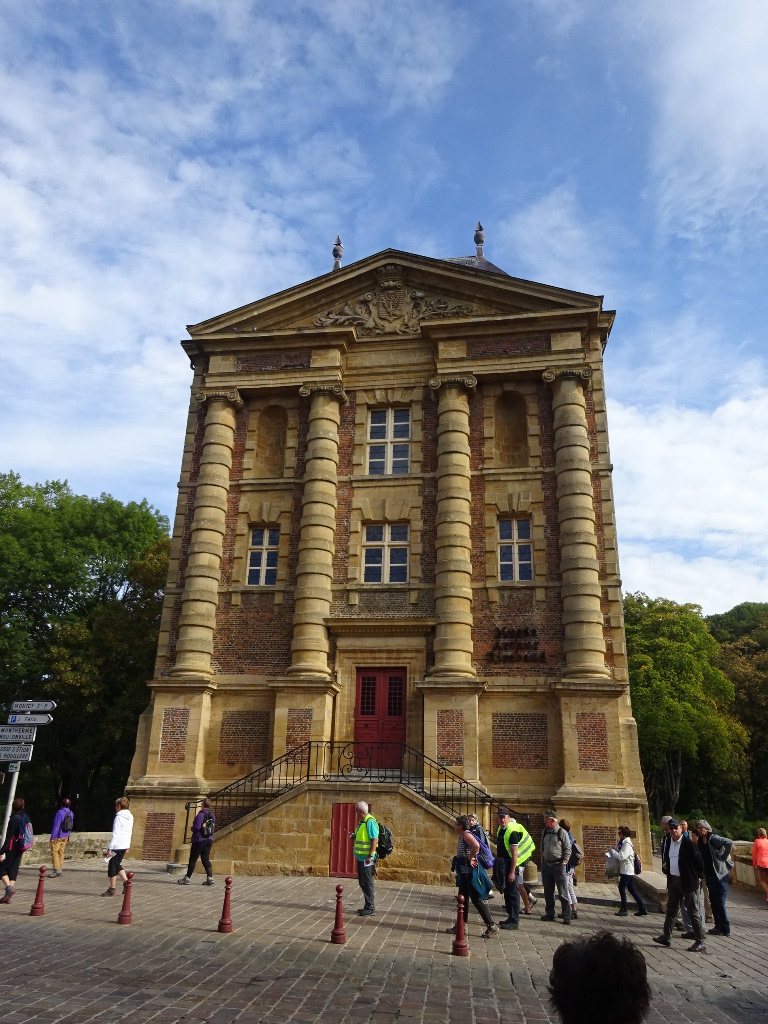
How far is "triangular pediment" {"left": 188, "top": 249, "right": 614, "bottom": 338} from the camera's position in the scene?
915 inches

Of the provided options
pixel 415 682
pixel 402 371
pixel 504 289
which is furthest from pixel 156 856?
pixel 504 289

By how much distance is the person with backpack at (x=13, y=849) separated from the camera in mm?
11719

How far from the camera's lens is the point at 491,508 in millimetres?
21484

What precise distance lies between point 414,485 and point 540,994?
Result: 50.7ft

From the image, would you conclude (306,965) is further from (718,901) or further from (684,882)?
(718,901)

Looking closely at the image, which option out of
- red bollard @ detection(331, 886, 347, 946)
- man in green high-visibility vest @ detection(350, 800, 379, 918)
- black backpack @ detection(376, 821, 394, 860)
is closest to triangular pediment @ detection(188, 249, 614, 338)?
black backpack @ detection(376, 821, 394, 860)

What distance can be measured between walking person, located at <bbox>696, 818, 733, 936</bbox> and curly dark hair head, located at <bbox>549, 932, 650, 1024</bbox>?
983cm

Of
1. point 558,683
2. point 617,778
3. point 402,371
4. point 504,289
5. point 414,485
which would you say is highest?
point 504,289

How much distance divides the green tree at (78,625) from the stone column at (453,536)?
1493 centimetres

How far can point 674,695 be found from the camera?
39.6 metres

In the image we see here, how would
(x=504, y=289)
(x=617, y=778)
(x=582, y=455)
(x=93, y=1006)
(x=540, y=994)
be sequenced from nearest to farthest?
(x=93, y=1006) < (x=540, y=994) < (x=617, y=778) < (x=582, y=455) < (x=504, y=289)

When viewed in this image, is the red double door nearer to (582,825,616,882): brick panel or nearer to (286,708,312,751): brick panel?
(286,708,312,751): brick panel

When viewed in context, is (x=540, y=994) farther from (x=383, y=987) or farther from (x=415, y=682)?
(x=415, y=682)

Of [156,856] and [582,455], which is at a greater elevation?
[582,455]
